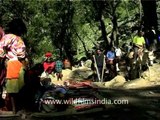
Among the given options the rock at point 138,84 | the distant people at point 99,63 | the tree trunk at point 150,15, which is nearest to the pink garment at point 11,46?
the rock at point 138,84

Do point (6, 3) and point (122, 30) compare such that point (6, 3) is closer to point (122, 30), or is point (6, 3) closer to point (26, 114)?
point (122, 30)

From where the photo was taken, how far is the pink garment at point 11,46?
29.0 feet

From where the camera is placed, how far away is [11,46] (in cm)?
884

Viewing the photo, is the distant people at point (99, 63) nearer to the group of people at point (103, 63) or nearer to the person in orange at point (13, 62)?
the group of people at point (103, 63)

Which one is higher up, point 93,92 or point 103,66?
point 103,66

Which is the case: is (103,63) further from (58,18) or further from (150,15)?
(58,18)

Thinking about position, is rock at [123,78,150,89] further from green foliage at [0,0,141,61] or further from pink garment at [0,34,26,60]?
green foliage at [0,0,141,61]

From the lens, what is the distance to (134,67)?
2070 centimetres

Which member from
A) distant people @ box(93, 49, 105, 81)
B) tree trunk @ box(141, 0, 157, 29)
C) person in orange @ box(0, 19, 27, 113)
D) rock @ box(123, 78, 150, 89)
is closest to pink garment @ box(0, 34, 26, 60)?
person in orange @ box(0, 19, 27, 113)

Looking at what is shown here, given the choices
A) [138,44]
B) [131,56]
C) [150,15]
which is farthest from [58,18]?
[138,44]

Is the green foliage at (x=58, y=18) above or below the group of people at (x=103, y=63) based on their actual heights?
above

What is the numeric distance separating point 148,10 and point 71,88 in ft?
59.1

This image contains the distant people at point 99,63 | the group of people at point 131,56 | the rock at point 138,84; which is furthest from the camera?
the distant people at point 99,63

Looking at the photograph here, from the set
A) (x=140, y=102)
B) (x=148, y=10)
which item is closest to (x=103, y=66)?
(x=148, y=10)
